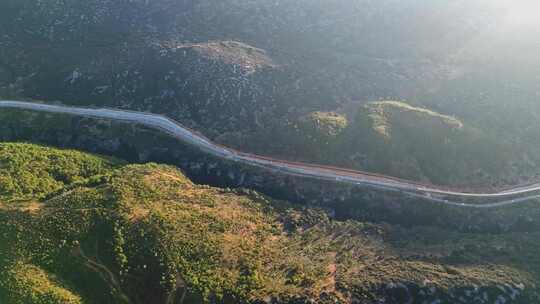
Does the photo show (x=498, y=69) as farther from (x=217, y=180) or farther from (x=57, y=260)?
(x=57, y=260)

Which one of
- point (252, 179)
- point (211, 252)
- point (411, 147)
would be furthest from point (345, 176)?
point (211, 252)

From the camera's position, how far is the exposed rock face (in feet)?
292

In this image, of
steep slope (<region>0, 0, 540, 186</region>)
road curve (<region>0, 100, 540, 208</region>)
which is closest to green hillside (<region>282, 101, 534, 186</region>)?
steep slope (<region>0, 0, 540, 186</region>)

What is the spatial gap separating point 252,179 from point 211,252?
89.4 ft

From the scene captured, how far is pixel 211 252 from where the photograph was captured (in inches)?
2783

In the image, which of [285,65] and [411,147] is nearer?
[411,147]

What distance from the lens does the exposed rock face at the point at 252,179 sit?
89.1 metres

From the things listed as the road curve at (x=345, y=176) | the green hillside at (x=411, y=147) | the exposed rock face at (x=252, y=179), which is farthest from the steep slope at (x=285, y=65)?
the exposed rock face at (x=252, y=179)

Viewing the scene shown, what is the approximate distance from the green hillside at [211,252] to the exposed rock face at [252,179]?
4.17 m

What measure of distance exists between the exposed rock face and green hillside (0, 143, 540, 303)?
13.7 feet

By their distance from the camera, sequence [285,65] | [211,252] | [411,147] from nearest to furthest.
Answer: [211,252]
[411,147]
[285,65]

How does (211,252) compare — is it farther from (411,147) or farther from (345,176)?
(411,147)

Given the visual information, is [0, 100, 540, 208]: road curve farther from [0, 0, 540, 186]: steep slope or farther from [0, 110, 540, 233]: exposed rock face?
[0, 0, 540, 186]: steep slope

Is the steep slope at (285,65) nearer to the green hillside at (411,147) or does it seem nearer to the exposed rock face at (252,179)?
the green hillside at (411,147)
